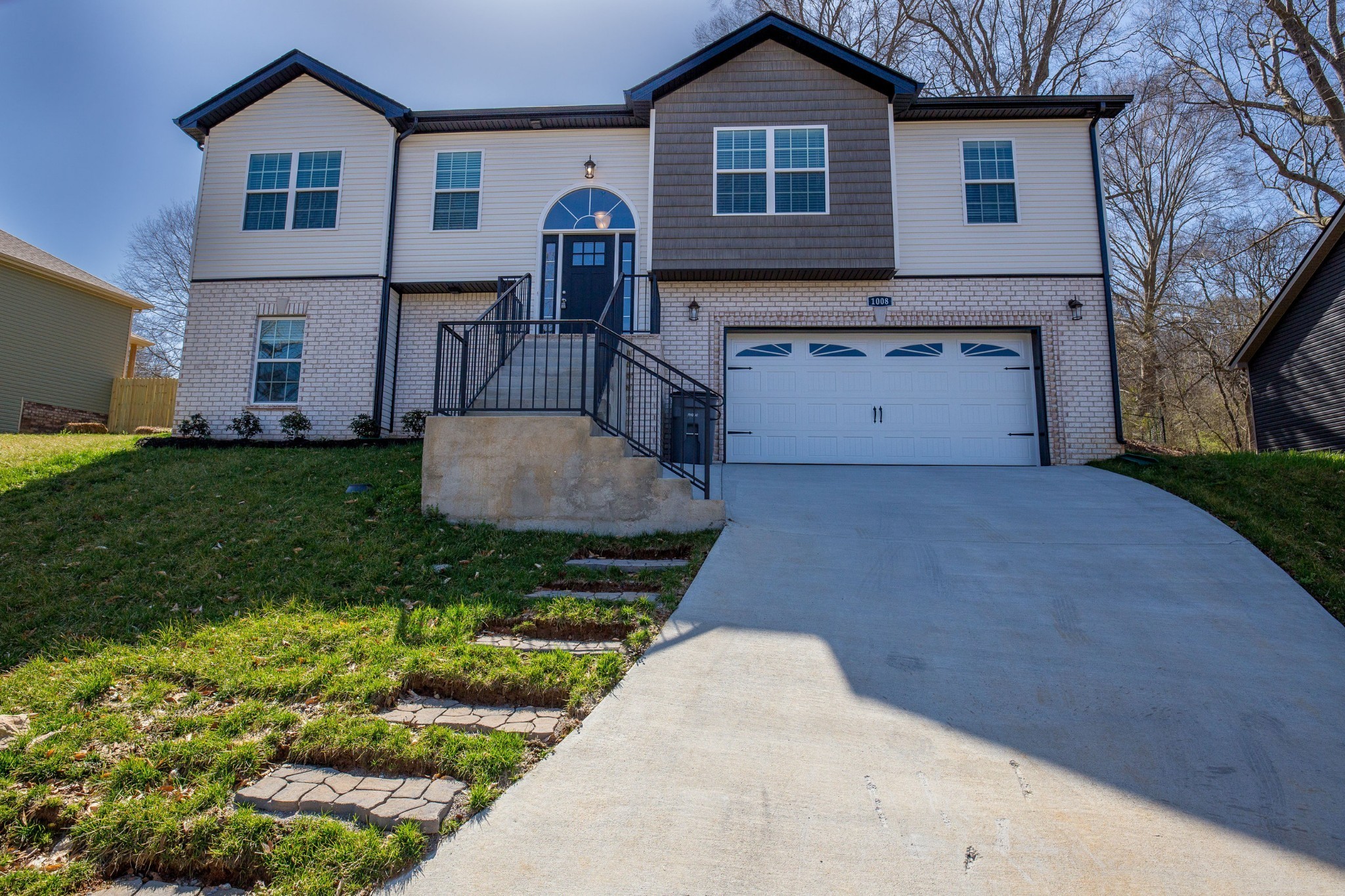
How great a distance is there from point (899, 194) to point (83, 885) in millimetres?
12179

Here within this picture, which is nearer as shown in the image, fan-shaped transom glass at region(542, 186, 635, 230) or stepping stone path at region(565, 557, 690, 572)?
stepping stone path at region(565, 557, 690, 572)

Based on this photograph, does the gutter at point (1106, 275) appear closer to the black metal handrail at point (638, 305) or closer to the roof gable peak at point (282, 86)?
the black metal handrail at point (638, 305)

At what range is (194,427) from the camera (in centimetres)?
1179

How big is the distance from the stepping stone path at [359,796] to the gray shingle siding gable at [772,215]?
9.38 m

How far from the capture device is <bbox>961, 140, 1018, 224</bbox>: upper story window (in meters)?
11.5

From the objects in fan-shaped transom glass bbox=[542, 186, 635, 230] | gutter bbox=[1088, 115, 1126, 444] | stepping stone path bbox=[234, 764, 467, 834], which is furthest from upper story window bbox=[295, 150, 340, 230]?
gutter bbox=[1088, 115, 1126, 444]

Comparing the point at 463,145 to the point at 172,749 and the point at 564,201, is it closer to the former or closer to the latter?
the point at 564,201

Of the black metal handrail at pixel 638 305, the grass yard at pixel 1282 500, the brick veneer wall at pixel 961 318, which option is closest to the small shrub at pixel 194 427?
the black metal handrail at pixel 638 305

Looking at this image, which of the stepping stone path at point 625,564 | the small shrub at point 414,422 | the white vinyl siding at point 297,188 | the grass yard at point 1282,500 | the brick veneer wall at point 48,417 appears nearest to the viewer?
the grass yard at point 1282,500

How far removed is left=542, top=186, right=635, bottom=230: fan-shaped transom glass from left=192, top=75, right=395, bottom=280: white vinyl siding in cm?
301

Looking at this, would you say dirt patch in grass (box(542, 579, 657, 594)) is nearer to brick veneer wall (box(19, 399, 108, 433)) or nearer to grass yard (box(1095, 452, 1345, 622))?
grass yard (box(1095, 452, 1345, 622))

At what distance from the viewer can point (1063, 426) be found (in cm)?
1099

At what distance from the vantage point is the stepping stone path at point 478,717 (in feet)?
11.0

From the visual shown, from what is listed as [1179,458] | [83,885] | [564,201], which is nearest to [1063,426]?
[1179,458]
